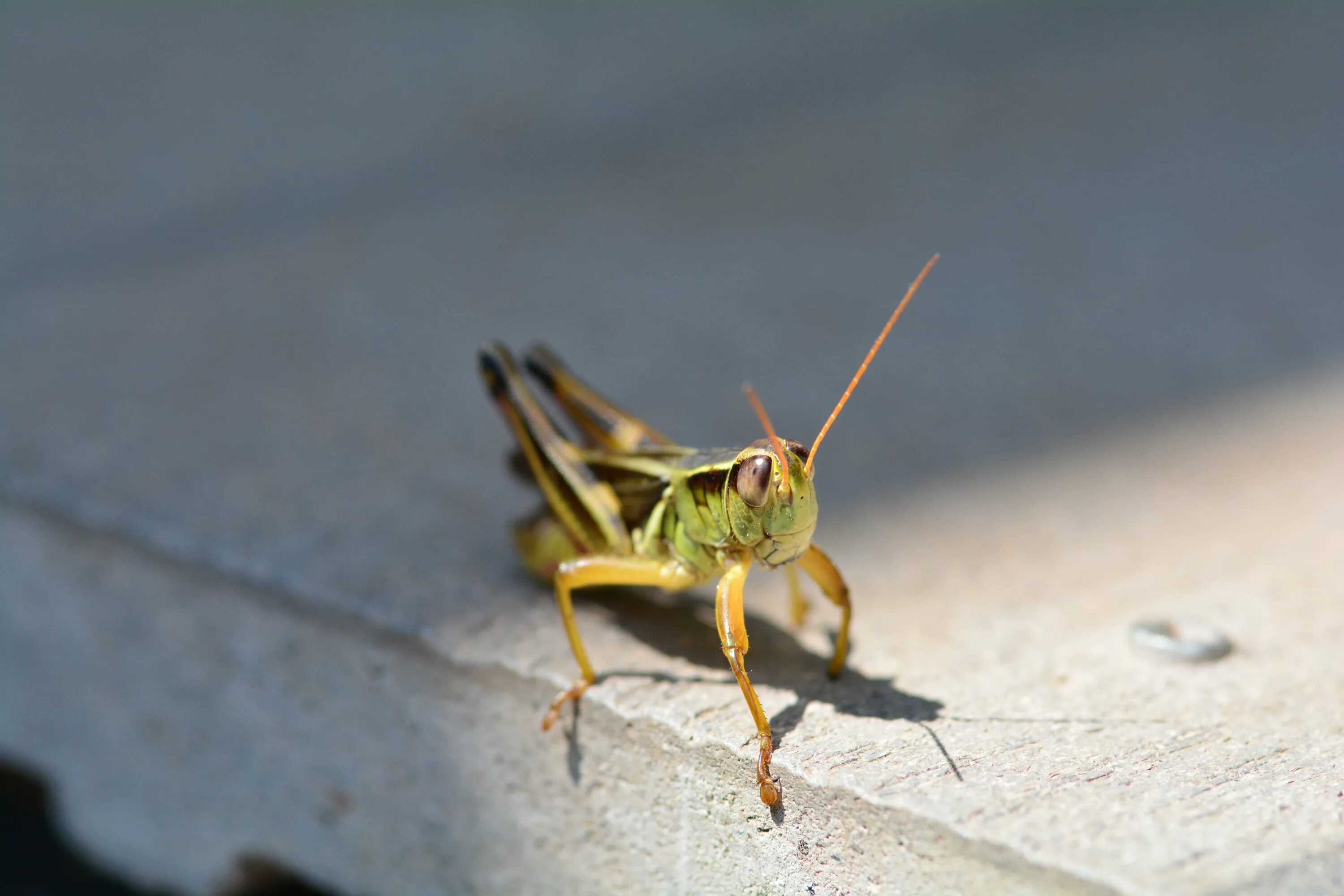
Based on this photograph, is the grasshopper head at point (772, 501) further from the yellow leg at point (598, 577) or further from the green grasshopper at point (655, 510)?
the yellow leg at point (598, 577)

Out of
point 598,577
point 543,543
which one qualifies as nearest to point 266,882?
point 543,543

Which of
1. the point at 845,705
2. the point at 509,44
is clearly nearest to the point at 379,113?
the point at 509,44

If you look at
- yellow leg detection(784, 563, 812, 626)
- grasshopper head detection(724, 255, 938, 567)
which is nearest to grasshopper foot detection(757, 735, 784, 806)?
grasshopper head detection(724, 255, 938, 567)

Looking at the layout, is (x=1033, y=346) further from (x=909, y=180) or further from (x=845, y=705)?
(x=845, y=705)

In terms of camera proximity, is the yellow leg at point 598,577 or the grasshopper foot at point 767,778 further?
the yellow leg at point 598,577

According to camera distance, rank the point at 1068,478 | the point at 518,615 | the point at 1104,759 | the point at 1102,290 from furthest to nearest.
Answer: the point at 1102,290 → the point at 1068,478 → the point at 518,615 → the point at 1104,759

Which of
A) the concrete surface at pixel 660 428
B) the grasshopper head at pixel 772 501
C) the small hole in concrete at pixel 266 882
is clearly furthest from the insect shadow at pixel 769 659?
the small hole in concrete at pixel 266 882
